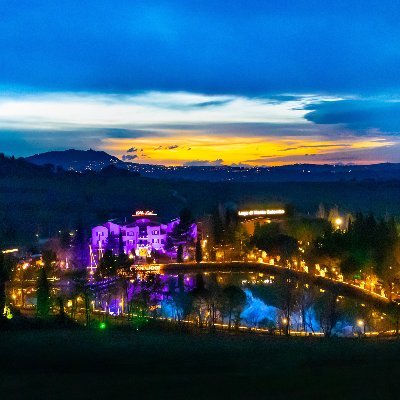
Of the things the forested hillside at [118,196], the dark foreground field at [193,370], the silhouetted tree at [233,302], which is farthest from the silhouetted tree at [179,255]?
the dark foreground field at [193,370]

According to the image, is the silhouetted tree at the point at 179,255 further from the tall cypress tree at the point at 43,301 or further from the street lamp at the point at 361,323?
the tall cypress tree at the point at 43,301

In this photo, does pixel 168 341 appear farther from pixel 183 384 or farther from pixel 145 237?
pixel 145 237

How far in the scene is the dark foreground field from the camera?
7.21 metres

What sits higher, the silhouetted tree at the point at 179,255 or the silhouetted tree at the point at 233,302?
the silhouetted tree at the point at 233,302

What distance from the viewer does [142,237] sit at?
142ft

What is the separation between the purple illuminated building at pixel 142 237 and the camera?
42159mm

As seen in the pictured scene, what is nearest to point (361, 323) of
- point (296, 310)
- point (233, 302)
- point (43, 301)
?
point (296, 310)

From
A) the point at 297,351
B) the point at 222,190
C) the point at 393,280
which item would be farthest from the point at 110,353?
the point at 222,190

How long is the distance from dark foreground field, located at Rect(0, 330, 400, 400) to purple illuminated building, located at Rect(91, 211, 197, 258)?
30799mm

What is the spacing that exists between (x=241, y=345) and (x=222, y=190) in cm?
9542

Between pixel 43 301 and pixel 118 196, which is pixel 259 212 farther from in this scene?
pixel 118 196

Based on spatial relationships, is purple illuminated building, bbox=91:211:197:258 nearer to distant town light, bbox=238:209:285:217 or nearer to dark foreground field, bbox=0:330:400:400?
distant town light, bbox=238:209:285:217

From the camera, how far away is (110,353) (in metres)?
9.88

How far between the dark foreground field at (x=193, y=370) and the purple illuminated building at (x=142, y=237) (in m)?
30.8
